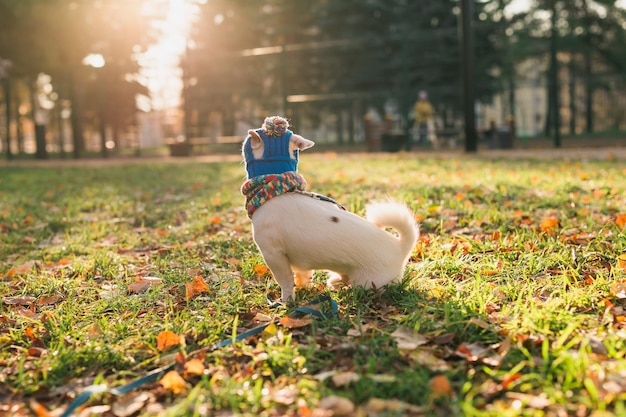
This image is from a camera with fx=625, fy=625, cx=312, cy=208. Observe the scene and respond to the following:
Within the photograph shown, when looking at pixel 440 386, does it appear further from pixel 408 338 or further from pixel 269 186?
pixel 269 186

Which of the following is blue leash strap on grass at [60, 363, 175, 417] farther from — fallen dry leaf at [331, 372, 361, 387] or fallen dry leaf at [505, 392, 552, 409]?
fallen dry leaf at [505, 392, 552, 409]

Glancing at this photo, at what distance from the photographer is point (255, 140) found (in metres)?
3.13

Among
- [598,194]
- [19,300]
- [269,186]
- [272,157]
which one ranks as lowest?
[19,300]

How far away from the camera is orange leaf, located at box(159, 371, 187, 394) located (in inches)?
87.7

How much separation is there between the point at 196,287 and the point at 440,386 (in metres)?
1.78

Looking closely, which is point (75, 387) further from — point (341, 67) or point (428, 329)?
point (341, 67)

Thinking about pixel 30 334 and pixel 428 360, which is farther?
pixel 30 334

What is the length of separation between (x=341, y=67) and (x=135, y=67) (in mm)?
9208

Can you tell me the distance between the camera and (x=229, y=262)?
4.14 meters

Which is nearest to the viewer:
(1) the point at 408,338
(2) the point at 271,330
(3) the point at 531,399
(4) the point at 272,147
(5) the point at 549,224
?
(3) the point at 531,399

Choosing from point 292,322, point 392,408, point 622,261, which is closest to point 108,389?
point 292,322

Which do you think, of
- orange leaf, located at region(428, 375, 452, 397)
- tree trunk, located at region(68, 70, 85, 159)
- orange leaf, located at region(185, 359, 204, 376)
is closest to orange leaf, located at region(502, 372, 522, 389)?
orange leaf, located at region(428, 375, 452, 397)

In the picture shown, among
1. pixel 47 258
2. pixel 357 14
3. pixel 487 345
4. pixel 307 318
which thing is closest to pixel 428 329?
pixel 487 345

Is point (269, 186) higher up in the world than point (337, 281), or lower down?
higher up
